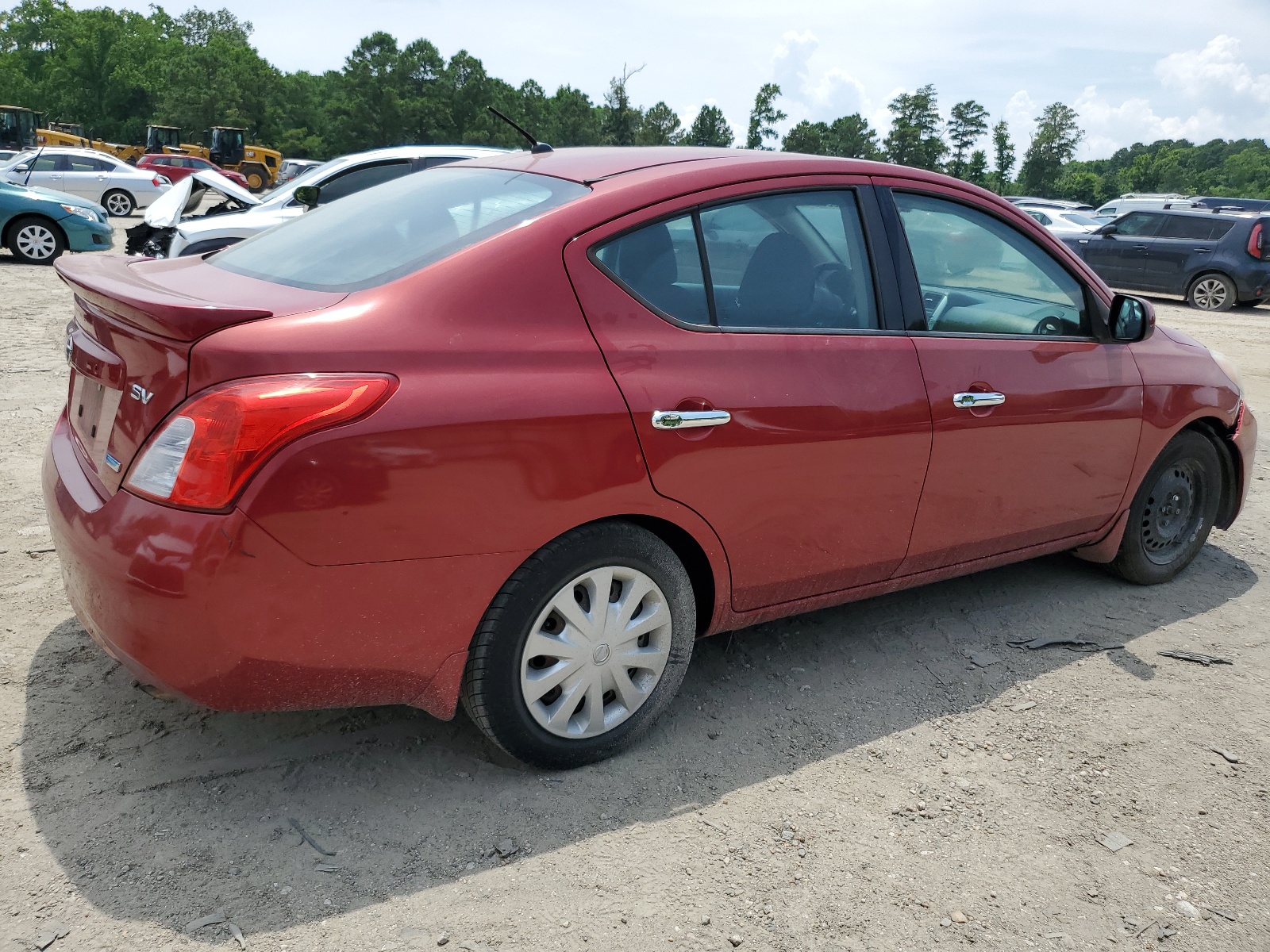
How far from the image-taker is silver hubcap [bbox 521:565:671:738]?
2674 millimetres

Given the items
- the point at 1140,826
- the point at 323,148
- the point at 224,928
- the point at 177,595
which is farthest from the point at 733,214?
the point at 323,148

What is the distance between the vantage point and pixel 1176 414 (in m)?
4.18

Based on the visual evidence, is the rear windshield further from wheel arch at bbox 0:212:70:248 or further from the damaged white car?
wheel arch at bbox 0:212:70:248

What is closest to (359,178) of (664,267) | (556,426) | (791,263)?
(791,263)

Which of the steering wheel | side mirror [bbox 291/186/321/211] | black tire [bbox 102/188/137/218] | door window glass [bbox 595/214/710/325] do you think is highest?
door window glass [bbox 595/214/710/325]

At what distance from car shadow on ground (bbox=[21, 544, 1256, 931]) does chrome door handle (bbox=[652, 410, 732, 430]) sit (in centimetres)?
97

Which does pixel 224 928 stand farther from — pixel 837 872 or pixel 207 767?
pixel 837 872

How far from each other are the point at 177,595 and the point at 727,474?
1414 mm

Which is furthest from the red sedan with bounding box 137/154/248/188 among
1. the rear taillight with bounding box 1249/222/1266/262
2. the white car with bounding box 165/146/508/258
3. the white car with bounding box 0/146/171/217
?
the rear taillight with bounding box 1249/222/1266/262

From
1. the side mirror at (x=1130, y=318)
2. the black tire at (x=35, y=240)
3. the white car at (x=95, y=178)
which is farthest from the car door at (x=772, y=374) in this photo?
the white car at (x=95, y=178)

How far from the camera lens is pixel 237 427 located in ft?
7.17

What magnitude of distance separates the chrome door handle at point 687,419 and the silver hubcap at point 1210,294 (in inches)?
656

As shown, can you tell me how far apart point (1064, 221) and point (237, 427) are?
2485 cm

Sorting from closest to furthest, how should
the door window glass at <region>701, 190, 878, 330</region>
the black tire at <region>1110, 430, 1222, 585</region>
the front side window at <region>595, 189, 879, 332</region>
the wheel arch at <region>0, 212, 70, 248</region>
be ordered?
the front side window at <region>595, 189, 879, 332</region> → the door window glass at <region>701, 190, 878, 330</region> → the black tire at <region>1110, 430, 1222, 585</region> → the wheel arch at <region>0, 212, 70, 248</region>
